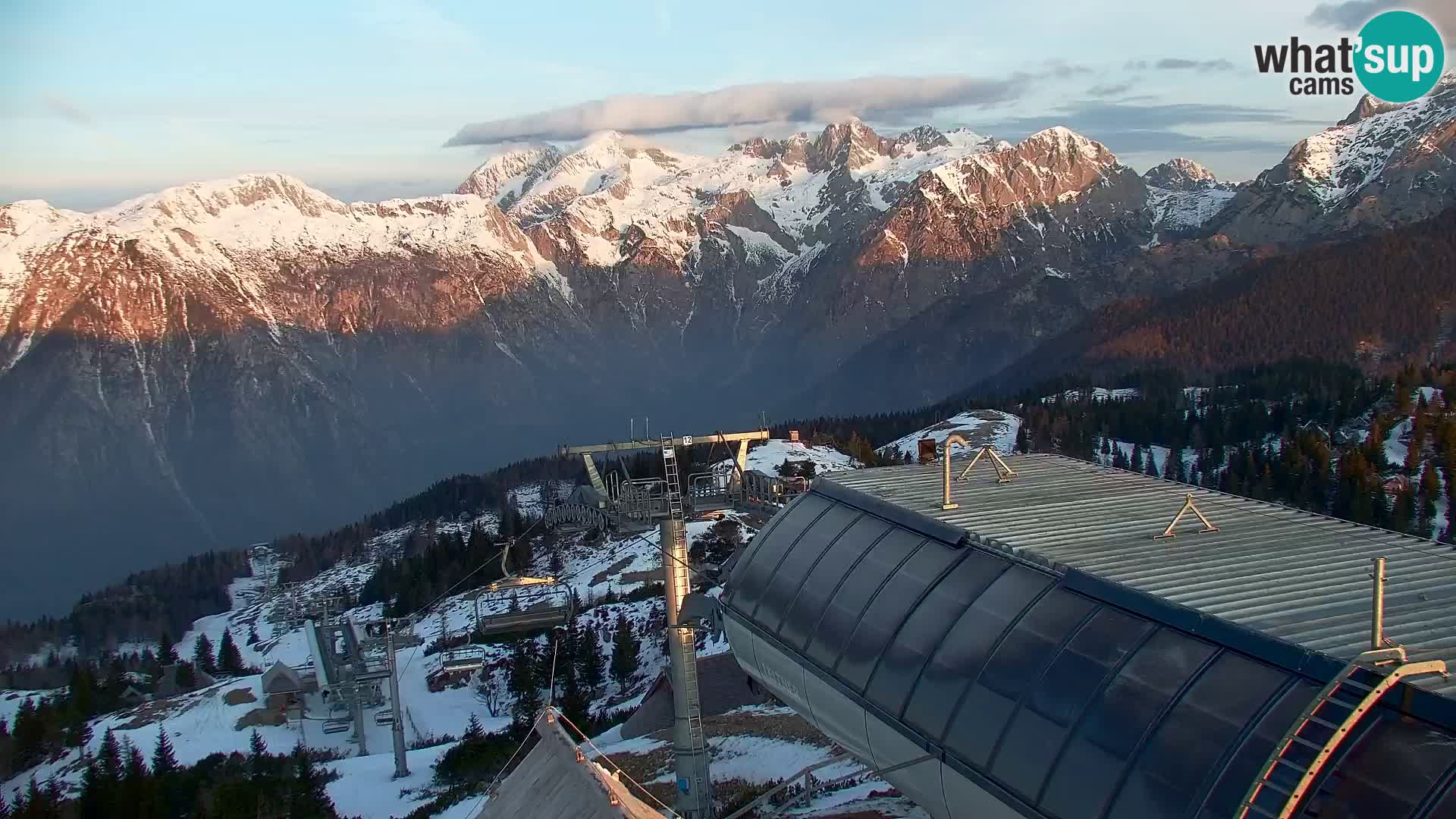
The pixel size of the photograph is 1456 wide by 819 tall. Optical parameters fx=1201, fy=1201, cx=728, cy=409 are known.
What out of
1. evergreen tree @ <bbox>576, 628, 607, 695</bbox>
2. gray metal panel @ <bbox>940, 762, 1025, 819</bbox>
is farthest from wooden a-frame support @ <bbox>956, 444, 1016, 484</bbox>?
evergreen tree @ <bbox>576, 628, 607, 695</bbox>

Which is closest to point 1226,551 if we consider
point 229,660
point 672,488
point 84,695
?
point 672,488

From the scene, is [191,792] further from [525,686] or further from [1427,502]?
[1427,502]

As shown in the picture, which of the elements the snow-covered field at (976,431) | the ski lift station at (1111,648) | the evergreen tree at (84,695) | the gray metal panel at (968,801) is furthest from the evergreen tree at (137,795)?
the snow-covered field at (976,431)

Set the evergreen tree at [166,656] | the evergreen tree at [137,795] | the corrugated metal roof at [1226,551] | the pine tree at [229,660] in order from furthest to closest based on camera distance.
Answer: the evergreen tree at [166,656] → the pine tree at [229,660] → the evergreen tree at [137,795] → the corrugated metal roof at [1226,551]

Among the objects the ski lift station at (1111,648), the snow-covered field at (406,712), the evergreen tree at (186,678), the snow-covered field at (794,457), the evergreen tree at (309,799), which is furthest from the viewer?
the snow-covered field at (794,457)

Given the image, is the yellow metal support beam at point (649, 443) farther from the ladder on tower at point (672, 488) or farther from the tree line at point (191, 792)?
the tree line at point (191, 792)

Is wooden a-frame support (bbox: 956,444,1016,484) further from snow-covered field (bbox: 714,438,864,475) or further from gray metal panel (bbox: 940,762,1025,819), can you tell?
snow-covered field (bbox: 714,438,864,475)


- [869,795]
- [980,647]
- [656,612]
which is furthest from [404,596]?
[980,647]
